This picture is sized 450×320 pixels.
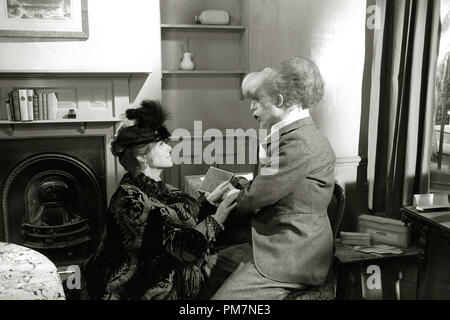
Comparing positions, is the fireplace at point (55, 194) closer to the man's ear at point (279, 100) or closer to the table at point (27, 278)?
the man's ear at point (279, 100)

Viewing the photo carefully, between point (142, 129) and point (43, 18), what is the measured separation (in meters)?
1.95

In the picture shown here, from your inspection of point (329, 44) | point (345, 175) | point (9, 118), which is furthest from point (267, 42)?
point (9, 118)

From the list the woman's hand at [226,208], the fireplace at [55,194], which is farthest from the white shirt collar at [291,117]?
the fireplace at [55,194]

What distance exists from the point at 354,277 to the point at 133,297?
90cm

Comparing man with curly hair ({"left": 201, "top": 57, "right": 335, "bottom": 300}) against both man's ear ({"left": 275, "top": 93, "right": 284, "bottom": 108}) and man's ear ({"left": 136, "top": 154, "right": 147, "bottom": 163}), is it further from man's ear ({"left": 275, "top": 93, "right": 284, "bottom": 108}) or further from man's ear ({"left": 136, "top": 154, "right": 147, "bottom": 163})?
man's ear ({"left": 136, "top": 154, "right": 147, "bottom": 163})

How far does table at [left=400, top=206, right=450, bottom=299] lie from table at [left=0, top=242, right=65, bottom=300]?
4.26 ft

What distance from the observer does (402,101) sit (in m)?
2.09

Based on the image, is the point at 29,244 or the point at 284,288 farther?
the point at 29,244

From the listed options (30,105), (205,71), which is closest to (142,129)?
(30,105)

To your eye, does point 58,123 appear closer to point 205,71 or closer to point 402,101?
point 205,71

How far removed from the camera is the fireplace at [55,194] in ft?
10.6

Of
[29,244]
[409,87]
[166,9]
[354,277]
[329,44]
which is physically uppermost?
[166,9]

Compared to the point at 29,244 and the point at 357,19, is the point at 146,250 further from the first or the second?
the point at 29,244

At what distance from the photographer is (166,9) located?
12.3ft
